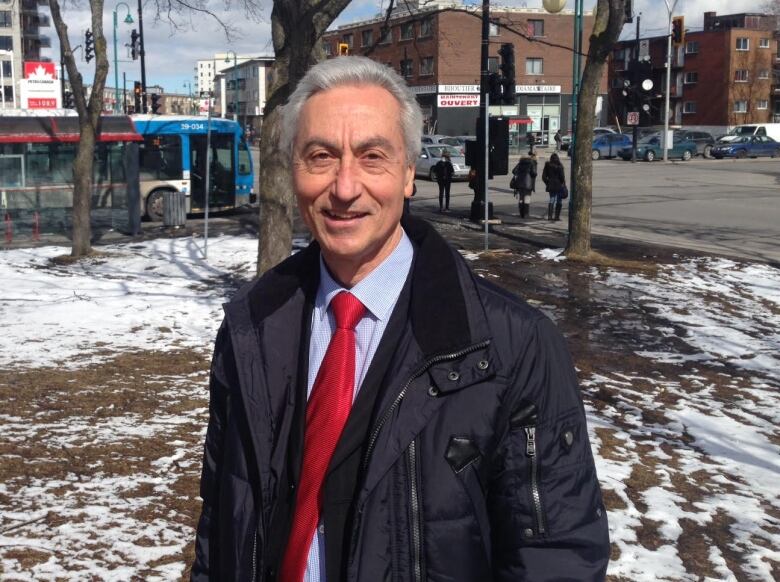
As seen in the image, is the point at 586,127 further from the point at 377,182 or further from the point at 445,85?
the point at 445,85

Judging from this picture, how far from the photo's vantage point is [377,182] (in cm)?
212

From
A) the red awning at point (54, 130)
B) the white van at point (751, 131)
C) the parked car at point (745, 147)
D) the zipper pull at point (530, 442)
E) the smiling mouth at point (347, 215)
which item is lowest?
the zipper pull at point (530, 442)

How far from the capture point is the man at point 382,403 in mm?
1894

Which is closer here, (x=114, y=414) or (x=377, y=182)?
(x=377, y=182)

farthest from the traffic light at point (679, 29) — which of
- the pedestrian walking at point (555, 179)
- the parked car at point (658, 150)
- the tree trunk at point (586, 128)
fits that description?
the tree trunk at point (586, 128)

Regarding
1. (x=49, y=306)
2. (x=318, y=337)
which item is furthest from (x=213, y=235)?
(x=318, y=337)

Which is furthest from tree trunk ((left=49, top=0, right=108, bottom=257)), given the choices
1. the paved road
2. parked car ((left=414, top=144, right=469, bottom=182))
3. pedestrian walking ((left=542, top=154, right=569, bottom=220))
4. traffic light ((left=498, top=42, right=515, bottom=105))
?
parked car ((left=414, top=144, right=469, bottom=182))

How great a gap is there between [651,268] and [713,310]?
2978 mm

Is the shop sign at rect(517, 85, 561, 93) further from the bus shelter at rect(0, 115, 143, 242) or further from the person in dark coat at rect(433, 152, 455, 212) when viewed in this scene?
the bus shelter at rect(0, 115, 143, 242)

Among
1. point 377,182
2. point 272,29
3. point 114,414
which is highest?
point 272,29

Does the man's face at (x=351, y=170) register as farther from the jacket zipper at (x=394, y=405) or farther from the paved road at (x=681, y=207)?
the paved road at (x=681, y=207)

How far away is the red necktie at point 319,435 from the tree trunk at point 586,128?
1301 cm

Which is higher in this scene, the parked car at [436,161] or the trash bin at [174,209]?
the parked car at [436,161]

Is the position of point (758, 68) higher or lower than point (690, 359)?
higher
